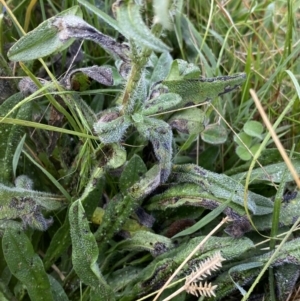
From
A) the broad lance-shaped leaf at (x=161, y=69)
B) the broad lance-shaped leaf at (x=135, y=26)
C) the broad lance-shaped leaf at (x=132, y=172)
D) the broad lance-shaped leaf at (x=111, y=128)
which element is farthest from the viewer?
the broad lance-shaped leaf at (x=161, y=69)

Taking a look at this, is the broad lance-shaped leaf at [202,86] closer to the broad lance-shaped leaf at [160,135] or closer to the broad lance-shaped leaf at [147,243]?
the broad lance-shaped leaf at [160,135]

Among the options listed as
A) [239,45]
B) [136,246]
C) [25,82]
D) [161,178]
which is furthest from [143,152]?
[239,45]

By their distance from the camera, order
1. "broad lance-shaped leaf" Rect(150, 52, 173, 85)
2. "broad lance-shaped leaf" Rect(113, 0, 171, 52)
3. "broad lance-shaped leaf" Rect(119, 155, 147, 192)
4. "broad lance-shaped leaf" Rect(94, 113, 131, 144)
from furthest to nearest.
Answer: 1. "broad lance-shaped leaf" Rect(150, 52, 173, 85)
2. "broad lance-shaped leaf" Rect(119, 155, 147, 192)
3. "broad lance-shaped leaf" Rect(94, 113, 131, 144)
4. "broad lance-shaped leaf" Rect(113, 0, 171, 52)

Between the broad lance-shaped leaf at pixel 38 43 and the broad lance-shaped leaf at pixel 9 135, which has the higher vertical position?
the broad lance-shaped leaf at pixel 38 43

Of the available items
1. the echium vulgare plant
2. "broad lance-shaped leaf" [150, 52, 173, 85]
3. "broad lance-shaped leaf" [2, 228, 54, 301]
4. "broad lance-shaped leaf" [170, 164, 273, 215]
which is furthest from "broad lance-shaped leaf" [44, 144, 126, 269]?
"broad lance-shaped leaf" [150, 52, 173, 85]

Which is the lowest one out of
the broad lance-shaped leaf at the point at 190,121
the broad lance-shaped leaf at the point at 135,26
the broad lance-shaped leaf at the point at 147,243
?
the broad lance-shaped leaf at the point at 147,243

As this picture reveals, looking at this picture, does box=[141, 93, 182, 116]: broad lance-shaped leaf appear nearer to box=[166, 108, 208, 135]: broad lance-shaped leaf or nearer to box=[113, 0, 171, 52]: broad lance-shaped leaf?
box=[166, 108, 208, 135]: broad lance-shaped leaf

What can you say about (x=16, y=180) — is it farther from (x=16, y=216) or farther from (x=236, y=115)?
(x=236, y=115)

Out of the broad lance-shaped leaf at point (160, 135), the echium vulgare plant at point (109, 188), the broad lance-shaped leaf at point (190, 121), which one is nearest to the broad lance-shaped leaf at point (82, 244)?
the echium vulgare plant at point (109, 188)
